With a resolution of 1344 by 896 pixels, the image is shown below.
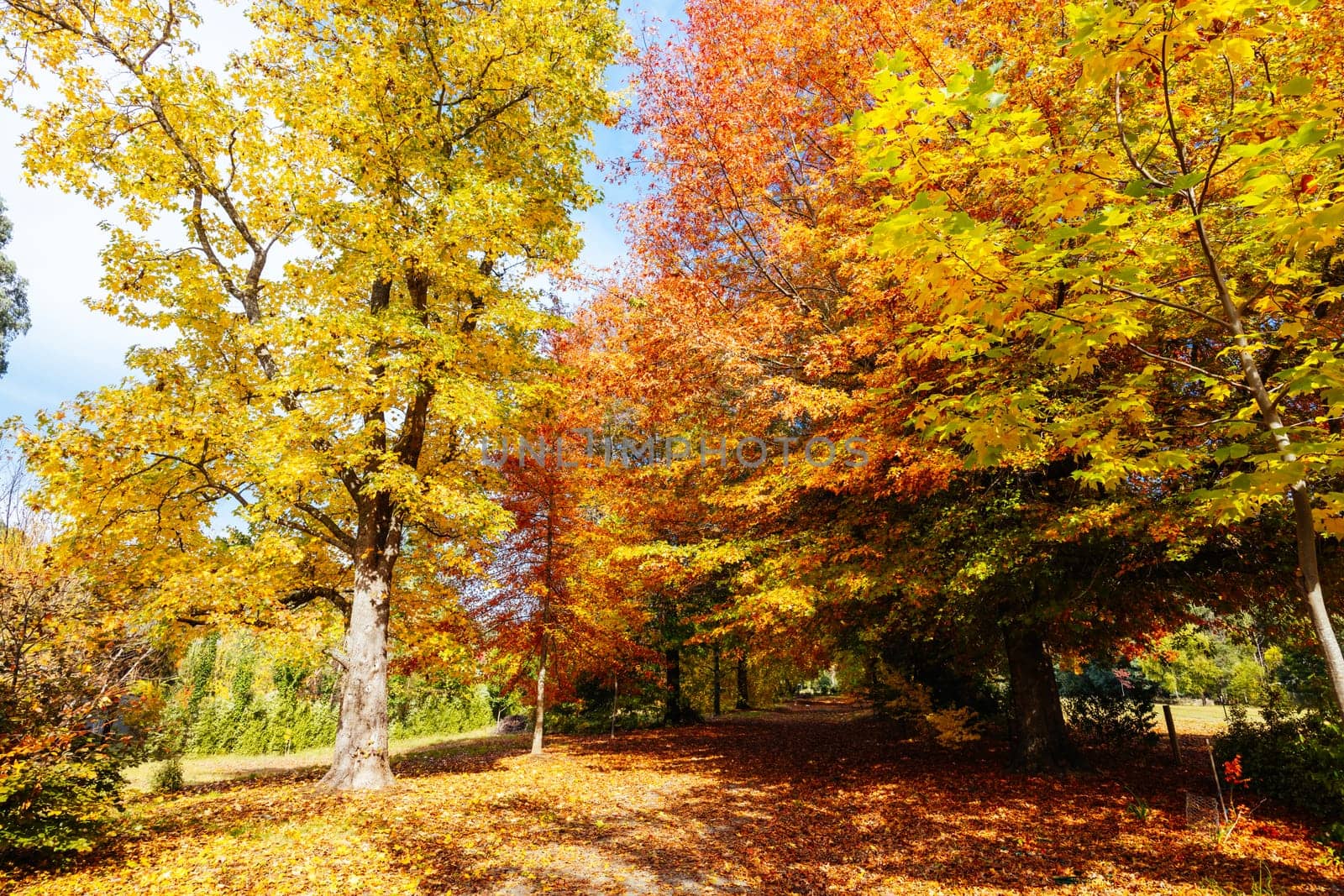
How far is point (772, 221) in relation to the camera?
10.2m

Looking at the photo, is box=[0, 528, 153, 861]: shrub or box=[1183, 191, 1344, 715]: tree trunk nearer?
box=[1183, 191, 1344, 715]: tree trunk

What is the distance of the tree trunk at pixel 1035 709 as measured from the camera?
382 inches

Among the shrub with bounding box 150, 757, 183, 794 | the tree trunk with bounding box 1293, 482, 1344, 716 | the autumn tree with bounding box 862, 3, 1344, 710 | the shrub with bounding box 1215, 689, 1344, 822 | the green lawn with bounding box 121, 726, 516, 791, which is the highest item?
the autumn tree with bounding box 862, 3, 1344, 710

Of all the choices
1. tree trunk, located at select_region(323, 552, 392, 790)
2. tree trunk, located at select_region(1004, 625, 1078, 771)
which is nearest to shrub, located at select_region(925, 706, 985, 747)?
tree trunk, located at select_region(1004, 625, 1078, 771)

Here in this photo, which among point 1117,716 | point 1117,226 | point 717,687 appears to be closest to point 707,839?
point 1117,226

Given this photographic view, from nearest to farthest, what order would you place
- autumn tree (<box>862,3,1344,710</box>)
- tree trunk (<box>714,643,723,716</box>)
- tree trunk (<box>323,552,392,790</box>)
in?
autumn tree (<box>862,3,1344,710</box>), tree trunk (<box>323,552,392,790</box>), tree trunk (<box>714,643,723,716</box>)

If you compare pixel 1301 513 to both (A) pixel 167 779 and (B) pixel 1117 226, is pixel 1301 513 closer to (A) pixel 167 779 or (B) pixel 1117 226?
(B) pixel 1117 226

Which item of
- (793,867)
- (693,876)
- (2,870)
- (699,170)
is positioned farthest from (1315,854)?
(2,870)

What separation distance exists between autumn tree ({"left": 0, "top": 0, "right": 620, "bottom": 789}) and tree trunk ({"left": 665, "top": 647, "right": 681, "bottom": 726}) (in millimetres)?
11395

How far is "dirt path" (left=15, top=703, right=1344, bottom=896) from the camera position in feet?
17.2

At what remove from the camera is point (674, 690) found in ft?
65.0

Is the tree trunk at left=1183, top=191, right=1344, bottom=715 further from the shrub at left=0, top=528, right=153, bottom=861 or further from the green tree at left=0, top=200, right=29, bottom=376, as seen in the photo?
the green tree at left=0, top=200, right=29, bottom=376

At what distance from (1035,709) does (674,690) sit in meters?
12.0

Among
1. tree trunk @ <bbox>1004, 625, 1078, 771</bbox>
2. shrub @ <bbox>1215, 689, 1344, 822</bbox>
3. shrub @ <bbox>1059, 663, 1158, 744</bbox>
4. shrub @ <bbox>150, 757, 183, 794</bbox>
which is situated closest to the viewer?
shrub @ <bbox>1215, 689, 1344, 822</bbox>
